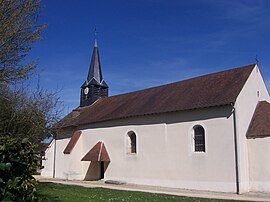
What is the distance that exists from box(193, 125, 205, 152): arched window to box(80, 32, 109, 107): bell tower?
1641 centimetres

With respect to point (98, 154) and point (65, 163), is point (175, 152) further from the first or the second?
point (65, 163)

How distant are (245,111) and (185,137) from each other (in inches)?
159

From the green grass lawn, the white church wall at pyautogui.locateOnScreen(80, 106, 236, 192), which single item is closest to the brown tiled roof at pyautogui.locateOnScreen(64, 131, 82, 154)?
the white church wall at pyautogui.locateOnScreen(80, 106, 236, 192)

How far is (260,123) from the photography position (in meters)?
17.9

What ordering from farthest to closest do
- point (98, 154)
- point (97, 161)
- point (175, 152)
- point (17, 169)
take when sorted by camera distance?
point (97, 161) < point (98, 154) < point (175, 152) < point (17, 169)

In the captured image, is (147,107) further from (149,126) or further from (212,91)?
(212,91)

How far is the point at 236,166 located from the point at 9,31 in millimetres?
13473

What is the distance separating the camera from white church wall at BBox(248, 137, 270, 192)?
1688 cm

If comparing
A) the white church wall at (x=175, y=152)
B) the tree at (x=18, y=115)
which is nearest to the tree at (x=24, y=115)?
the tree at (x=18, y=115)

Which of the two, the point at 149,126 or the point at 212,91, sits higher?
the point at 212,91

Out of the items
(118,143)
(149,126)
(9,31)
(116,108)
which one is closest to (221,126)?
(149,126)

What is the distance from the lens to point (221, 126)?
58.6 ft

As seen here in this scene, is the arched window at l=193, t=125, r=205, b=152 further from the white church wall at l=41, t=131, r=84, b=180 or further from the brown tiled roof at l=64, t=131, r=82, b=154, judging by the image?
the brown tiled roof at l=64, t=131, r=82, b=154

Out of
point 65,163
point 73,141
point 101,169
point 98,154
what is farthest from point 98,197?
point 65,163
